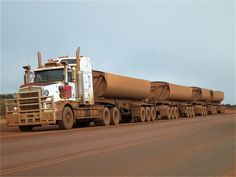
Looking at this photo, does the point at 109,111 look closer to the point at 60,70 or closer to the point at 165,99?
the point at 60,70

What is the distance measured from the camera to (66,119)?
22531mm

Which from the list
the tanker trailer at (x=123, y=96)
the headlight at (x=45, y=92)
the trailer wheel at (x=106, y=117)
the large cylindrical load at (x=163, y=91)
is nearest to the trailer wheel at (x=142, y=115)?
the tanker trailer at (x=123, y=96)

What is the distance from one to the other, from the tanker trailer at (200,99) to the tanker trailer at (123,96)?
44.5 feet

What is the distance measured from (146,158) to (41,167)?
2553 millimetres

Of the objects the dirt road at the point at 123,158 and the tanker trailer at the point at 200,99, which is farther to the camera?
the tanker trailer at the point at 200,99

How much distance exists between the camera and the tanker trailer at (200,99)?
159 ft

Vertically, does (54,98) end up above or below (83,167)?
above

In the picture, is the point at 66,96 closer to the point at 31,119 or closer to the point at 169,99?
the point at 31,119

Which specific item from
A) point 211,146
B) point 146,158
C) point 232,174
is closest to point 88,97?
point 211,146

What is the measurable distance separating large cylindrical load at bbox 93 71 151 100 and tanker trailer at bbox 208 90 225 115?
71.9ft

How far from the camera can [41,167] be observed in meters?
9.17

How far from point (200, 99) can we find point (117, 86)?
23.8 m

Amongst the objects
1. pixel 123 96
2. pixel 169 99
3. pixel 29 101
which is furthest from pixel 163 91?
pixel 29 101

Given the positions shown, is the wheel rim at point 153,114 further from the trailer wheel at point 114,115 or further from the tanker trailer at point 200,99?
the tanker trailer at point 200,99
